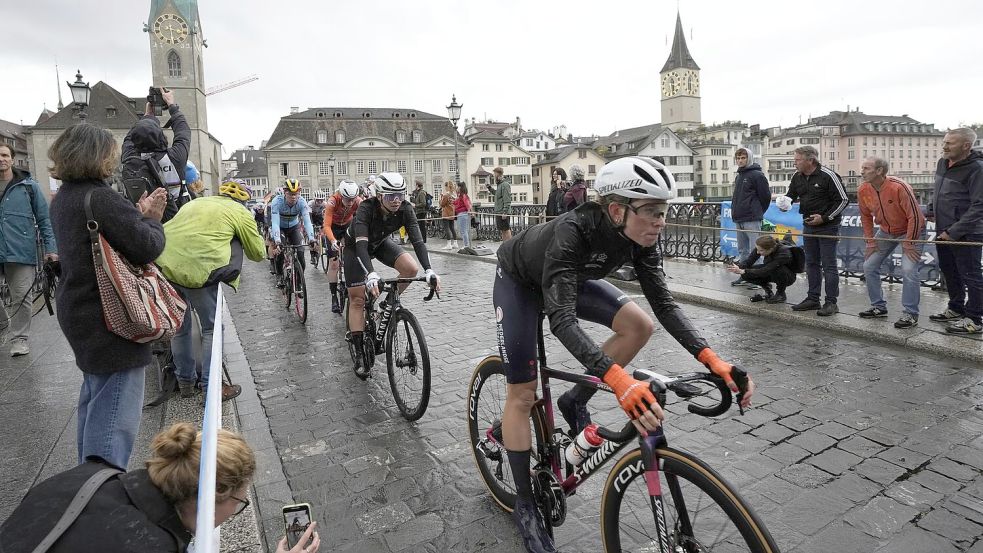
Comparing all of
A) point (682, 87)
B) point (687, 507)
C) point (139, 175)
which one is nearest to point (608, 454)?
point (687, 507)

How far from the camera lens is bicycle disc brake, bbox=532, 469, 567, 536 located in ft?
9.82

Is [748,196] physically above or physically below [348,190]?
below

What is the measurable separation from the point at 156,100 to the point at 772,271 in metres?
7.85

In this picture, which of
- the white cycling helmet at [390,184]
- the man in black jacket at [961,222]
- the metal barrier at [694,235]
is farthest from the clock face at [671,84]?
the white cycling helmet at [390,184]

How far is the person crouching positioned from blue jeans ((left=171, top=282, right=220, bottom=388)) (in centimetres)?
710

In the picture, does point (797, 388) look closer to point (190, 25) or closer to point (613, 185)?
point (613, 185)

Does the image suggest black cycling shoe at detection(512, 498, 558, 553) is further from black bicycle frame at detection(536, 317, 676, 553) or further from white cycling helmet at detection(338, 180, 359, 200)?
white cycling helmet at detection(338, 180, 359, 200)

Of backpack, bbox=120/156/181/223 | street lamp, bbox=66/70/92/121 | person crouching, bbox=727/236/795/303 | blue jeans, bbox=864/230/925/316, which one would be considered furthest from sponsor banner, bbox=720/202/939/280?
street lamp, bbox=66/70/92/121

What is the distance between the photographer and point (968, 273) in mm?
6613

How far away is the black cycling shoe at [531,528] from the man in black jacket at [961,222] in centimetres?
583

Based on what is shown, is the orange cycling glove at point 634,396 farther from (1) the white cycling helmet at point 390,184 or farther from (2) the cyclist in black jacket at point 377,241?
(1) the white cycling helmet at point 390,184

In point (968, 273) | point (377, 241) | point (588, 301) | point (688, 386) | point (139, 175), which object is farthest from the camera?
point (968, 273)

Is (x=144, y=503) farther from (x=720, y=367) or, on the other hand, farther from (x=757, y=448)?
(x=757, y=448)

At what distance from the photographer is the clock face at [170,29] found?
83.4 meters
